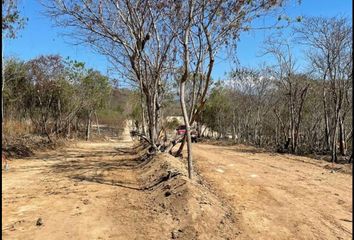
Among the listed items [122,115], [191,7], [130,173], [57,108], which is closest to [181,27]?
[191,7]

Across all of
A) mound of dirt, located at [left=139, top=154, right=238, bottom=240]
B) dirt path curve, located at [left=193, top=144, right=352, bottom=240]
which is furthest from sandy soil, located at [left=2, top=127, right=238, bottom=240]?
dirt path curve, located at [left=193, top=144, right=352, bottom=240]

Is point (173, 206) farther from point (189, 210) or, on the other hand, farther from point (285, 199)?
point (285, 199)

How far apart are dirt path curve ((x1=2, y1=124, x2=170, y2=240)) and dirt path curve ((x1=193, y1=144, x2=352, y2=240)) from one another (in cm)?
185

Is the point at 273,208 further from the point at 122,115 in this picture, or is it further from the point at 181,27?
the point at 122,115

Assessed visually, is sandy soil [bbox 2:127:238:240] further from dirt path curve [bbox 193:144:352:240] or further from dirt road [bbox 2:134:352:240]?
dirt path curve [bbox 193:144:352:240]

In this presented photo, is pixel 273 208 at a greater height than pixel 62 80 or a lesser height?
lesser

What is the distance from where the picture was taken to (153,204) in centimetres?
839

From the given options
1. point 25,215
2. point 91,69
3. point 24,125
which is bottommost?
point 25,215

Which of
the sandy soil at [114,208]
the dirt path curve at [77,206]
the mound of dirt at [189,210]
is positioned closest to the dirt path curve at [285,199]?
the mound of dirt at [189,210]

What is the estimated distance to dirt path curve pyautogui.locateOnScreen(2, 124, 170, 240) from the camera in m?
6.52

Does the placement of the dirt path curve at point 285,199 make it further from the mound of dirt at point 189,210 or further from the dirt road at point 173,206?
the mound of dirt at point 189,210

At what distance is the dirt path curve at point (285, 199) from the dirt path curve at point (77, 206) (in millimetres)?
1845

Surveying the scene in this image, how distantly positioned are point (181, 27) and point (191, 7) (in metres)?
1.64

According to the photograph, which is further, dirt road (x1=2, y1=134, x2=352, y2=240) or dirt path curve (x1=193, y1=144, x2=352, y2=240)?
dirt path curve (x1=193, y1=144, x2=352, y2=240)
